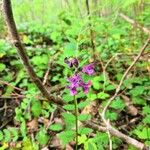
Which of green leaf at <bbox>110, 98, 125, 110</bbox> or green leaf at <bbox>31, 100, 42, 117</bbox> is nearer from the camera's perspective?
green leaf at <bbox>110, 98, 125, 110</bbox>

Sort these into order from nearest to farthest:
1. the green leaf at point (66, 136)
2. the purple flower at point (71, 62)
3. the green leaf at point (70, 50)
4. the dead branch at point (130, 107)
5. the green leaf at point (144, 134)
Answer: the purple flower at point (71, 62) → the green leaf at point (70, 50) → the green leaf at point (66, 136) → the green leaf at point (144, 134) → the dead branch at point (130, 107)

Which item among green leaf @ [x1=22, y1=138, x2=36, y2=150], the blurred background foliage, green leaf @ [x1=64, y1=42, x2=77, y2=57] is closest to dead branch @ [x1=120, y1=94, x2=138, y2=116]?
the blurred background foliage

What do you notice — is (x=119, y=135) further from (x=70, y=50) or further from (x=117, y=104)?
(x=70, y=50)

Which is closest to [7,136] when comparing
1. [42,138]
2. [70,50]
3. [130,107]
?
[42,138]

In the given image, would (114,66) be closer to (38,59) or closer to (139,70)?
(139,70)

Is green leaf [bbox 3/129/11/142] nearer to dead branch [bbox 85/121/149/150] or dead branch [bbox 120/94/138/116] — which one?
dead branch [bbox 85/121/149/150]

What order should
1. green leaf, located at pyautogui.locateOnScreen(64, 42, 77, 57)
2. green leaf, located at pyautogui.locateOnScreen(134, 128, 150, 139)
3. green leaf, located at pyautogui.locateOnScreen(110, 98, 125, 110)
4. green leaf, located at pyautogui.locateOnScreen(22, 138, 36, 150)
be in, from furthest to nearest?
green leaf, located at pyautogui.locateOnScreen(22, 138, 36, 150), green leaf, located at pyautogui.locateOnScreen(110, 98, 125, 110), green leaf, located at pyautogui.locateOnScreen(134, 128, 150, 139), green leaf, located at pyautogui.locateOnScreen(64, 42, 77, 57)

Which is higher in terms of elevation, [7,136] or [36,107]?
[36,107]

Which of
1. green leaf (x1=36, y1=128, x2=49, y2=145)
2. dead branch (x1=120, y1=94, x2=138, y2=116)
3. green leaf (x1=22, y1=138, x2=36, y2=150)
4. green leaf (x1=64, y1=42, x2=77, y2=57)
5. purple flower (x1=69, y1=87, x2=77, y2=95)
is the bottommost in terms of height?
green leaf (x1=22, y1=138, x2=36, y2=150)

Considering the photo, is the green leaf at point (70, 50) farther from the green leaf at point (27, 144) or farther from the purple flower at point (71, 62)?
the green leaf at point (27, 144)

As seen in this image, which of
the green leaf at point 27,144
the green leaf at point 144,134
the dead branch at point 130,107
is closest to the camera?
the green leaf at point 144,134

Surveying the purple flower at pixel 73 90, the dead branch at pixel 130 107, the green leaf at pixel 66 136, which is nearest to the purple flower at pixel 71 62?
the purple flower at pixel 73 90
